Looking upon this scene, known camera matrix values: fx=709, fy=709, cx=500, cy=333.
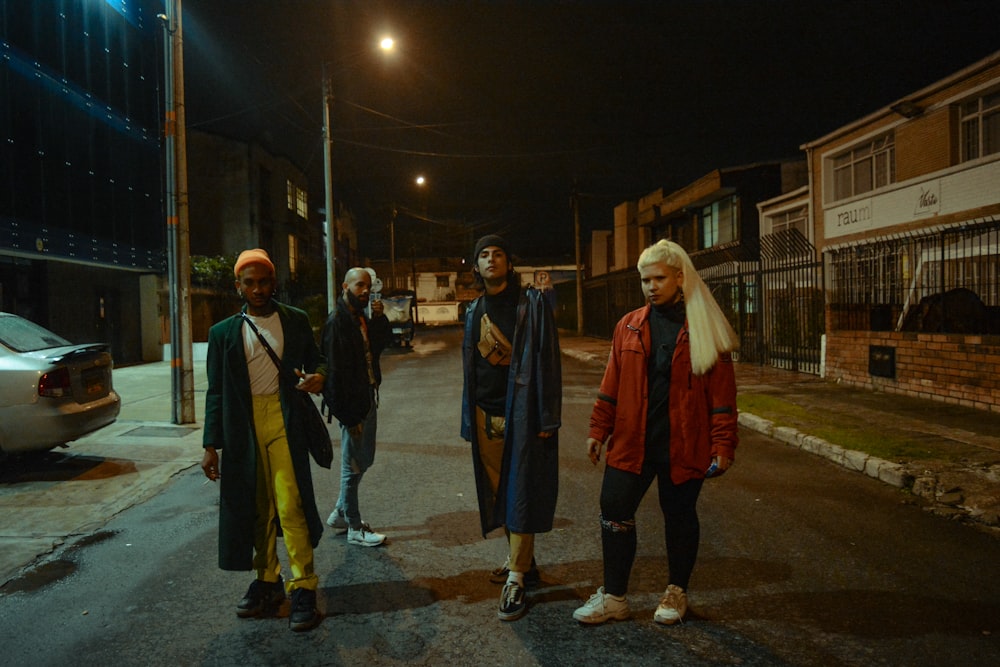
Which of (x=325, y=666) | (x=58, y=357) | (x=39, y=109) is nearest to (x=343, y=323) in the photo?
(x=325, y=666)

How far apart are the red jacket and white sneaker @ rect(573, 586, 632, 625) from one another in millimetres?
677

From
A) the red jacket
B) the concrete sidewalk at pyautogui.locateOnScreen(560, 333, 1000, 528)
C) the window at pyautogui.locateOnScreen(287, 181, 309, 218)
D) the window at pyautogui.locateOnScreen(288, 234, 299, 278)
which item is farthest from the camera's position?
the window at pyautogui.locateOnScreen(287, 181, 309, 218)

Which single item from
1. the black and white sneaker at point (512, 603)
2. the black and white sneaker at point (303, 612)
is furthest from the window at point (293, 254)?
the black and white sneaker at point (512, 603)

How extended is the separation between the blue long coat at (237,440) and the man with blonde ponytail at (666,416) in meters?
1.51

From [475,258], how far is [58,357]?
5.32m

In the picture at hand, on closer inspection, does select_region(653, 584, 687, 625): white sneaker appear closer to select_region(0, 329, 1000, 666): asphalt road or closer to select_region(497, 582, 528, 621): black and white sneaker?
select_region(0, 329, 1000, 666): asphalt road

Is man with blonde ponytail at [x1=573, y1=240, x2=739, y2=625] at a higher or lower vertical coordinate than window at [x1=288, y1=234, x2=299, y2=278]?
lower

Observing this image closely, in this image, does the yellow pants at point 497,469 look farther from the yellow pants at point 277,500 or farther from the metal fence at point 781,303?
the metal fence at point 781,303

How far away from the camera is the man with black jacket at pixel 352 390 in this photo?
14.8 feet

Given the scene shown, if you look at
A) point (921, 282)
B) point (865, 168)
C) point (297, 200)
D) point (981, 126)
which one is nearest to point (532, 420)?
point (921, 282)

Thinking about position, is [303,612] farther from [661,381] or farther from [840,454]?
[840,454]

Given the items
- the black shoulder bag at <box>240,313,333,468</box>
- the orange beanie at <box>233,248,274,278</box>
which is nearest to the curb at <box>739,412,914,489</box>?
the black shoulder bag at <box>240,313,333,468</box>

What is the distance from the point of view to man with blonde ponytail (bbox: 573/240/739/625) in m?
3.21

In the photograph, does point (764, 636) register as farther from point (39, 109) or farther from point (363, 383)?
point (39, 109)
